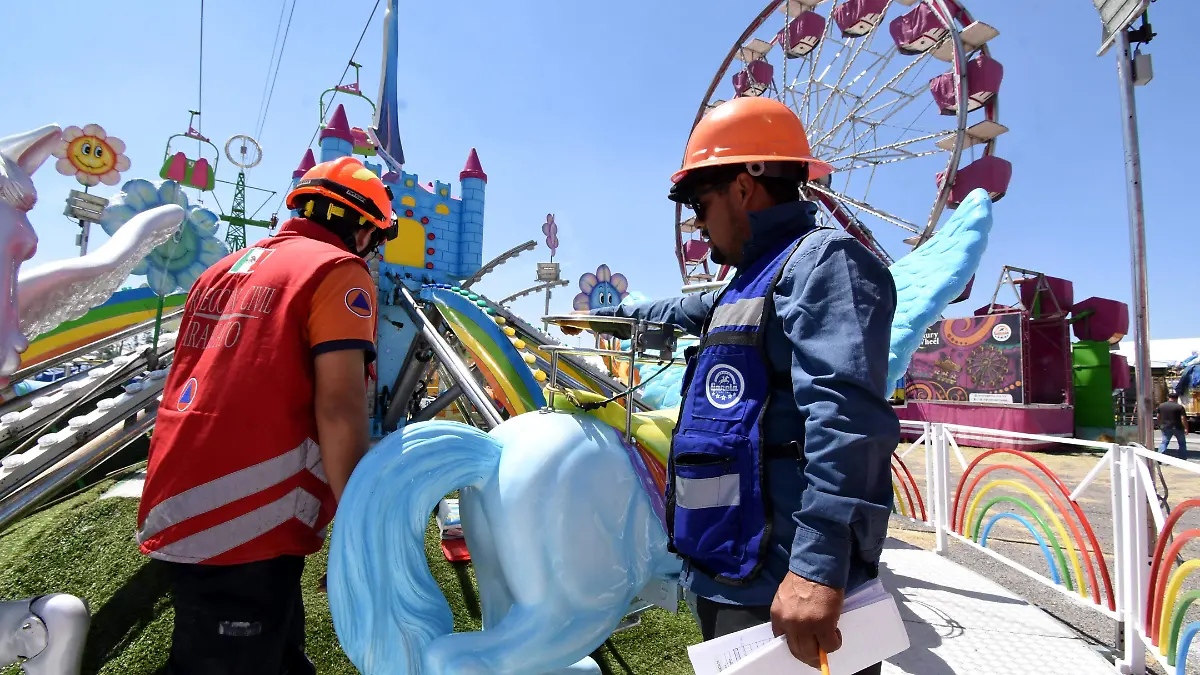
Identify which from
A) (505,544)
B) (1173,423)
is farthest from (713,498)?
(1173,423)

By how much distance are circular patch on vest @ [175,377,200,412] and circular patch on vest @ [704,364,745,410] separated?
112 centimetres

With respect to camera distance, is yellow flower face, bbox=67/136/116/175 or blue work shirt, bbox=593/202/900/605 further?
yellow flower face, bbox=67/136/116/175

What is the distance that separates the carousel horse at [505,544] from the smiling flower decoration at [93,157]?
1041 centimetres

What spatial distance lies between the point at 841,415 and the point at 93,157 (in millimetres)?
11401

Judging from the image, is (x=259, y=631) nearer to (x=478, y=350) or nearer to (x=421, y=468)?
(x=421, y=468)

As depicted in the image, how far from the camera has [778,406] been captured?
112 centimetres

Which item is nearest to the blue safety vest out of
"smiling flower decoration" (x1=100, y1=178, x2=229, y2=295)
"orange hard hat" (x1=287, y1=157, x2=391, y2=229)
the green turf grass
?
"orange hard hat" (x1=287, y1=157, x2=391, y2=229)

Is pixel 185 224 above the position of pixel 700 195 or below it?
above

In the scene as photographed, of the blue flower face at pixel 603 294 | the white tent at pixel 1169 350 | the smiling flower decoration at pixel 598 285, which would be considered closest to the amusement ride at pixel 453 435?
the blue flower face at pixel 603 294

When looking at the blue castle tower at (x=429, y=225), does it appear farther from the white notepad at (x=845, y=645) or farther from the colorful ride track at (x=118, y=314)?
the white notepad at (x=845, y=645)

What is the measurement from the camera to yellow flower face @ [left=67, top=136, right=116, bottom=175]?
8.66 meters

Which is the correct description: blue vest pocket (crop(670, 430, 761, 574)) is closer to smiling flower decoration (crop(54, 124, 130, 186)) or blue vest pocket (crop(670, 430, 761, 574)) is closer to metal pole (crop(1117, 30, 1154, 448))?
metal pole (crop(1117, 30, 1154, 448))

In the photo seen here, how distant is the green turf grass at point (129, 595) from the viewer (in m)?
2.41

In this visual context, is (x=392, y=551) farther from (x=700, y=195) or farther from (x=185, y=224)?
(x=185, y=224)
